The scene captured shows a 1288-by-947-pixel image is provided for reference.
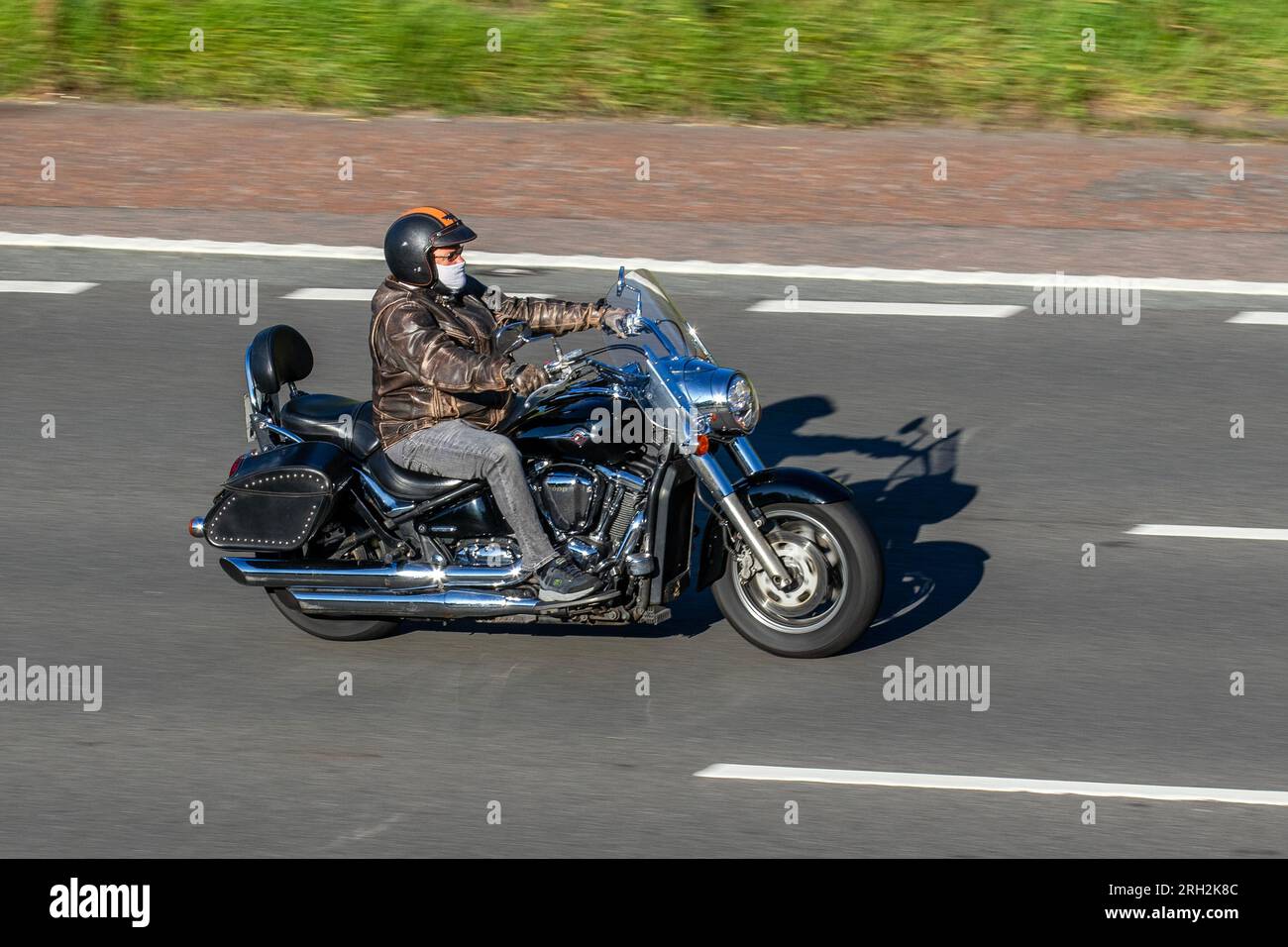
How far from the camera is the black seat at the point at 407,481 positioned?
25.4 ft

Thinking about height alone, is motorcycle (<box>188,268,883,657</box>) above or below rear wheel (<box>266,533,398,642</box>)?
above

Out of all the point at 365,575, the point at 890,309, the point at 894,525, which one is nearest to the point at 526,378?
the point at 365,575

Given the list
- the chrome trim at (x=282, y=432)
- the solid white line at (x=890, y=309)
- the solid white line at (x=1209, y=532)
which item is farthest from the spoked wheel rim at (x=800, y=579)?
the solid white line at (x=890, y=309)

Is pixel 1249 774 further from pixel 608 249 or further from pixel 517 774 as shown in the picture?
pixel 608 249

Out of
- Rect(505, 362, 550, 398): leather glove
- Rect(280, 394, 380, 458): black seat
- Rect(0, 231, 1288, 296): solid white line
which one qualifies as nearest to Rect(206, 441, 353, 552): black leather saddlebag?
Rect(280, 394, 380, 458): black seat

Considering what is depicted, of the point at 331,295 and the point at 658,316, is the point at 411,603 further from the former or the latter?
the point at 331,295

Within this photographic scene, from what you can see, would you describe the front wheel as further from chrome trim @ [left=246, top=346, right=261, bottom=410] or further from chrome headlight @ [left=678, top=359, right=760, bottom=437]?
chrome trim @ [left=246, top=346, right=261, bottom=410]

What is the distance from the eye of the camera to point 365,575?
7.82 meters

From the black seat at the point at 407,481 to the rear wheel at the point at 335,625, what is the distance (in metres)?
0.64

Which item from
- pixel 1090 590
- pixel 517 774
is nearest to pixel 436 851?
pixel 517 774

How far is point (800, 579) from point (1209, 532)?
2563 mm

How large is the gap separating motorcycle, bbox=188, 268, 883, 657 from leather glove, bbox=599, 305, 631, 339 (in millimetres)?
36

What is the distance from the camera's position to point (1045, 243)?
13.3 m

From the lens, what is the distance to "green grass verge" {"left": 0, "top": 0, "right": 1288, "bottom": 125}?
1680 cm
